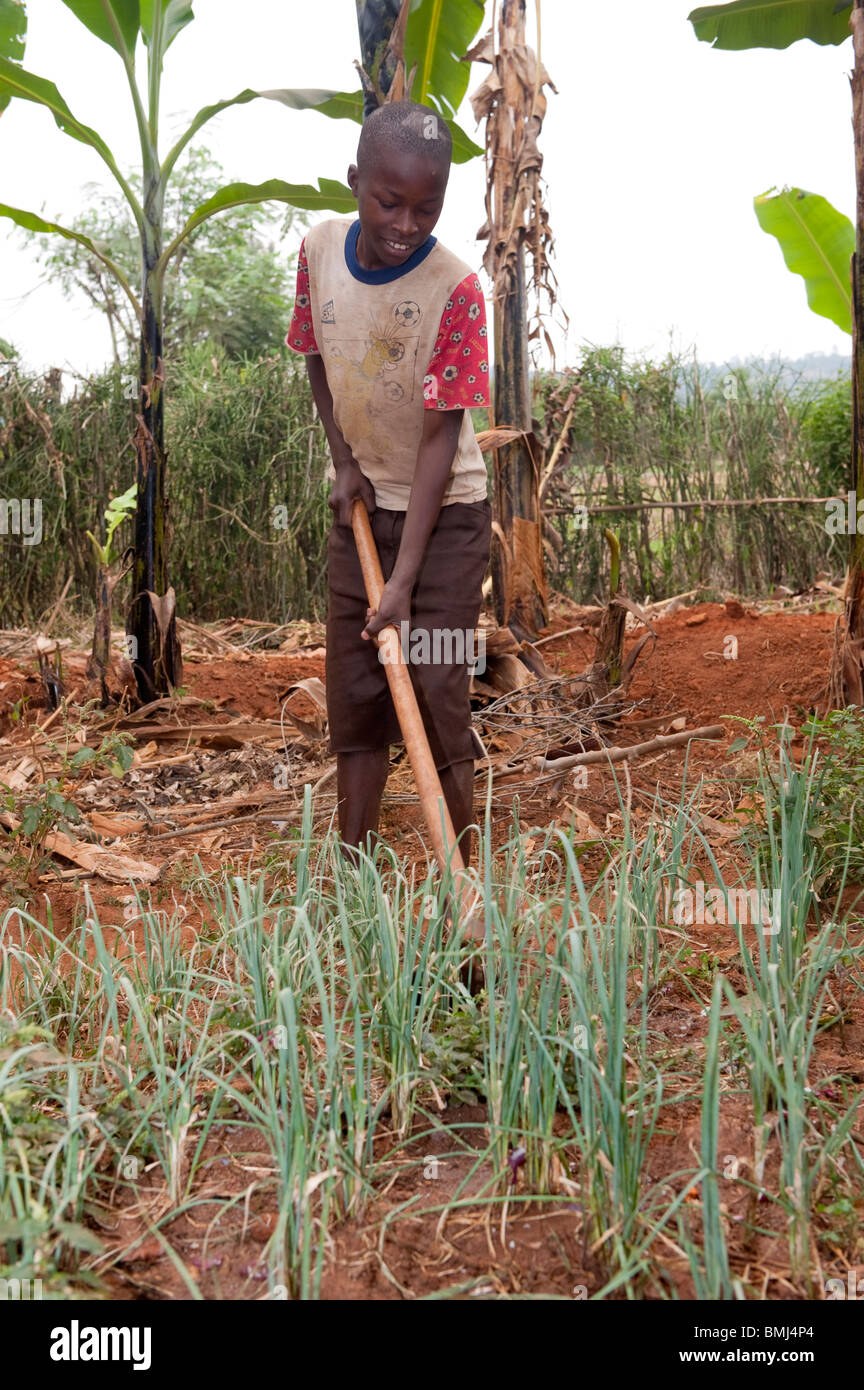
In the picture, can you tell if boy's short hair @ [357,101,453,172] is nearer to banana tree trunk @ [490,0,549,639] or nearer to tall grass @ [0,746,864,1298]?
tall grass @ [0,746,864,1298]

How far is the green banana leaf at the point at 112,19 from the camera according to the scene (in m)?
4.45

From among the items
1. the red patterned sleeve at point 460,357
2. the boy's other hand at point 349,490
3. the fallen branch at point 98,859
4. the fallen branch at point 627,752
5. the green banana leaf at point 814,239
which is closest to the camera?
the red patterned sleeve at point 460,357

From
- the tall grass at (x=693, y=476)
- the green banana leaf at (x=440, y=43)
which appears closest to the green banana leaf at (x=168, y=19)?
the green banana leaf at (x=440, y=43)

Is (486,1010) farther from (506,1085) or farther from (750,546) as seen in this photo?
(750,546)

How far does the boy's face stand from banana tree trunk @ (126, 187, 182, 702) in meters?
2.64

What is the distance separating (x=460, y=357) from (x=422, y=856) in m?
1.37

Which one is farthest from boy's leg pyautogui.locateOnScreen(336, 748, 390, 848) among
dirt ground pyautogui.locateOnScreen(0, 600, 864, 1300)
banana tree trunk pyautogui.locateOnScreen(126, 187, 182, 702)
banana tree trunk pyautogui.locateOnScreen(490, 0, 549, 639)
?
banana tree trunk pyautogui.locateOnScreen(126, 187, 182, 702)

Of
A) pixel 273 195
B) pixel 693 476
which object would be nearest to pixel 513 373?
pixel 273 195

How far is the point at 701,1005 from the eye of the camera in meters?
2.06

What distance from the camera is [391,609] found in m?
2.25

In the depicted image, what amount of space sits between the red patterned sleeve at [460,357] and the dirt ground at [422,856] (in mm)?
840

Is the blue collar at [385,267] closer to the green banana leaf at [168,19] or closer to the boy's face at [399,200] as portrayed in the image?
the boy's face at [399,200]

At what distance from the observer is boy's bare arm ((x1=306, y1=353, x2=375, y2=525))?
8.05ft
